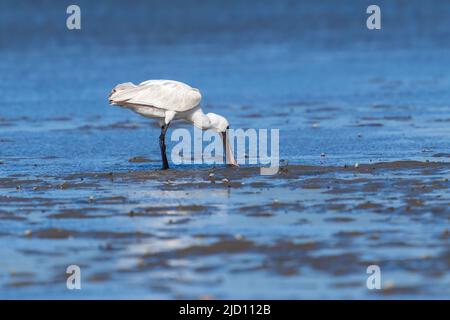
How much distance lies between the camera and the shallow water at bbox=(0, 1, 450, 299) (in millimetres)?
8719

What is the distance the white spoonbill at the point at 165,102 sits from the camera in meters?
13.8

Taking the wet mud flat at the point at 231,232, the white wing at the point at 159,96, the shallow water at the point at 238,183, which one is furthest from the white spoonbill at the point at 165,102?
the wet mud flat at the point at 231,232

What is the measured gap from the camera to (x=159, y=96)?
1390 cm

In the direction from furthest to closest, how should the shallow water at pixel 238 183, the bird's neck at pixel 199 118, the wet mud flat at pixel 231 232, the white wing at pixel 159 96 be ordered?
the bird's neck at pixel 199 118
the white wing at pixel 159 96
the shallow water at pixel 238 183
the wet mud flat at pixel 231 232

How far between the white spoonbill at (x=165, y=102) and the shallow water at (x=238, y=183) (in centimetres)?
73

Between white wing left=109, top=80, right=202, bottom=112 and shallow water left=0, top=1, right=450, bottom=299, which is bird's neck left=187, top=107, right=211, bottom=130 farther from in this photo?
shallow water left=0, top=1, right=450, bottom=299

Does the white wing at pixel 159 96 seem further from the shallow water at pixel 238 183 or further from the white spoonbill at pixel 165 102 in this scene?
the shallow water at pixel 238 183

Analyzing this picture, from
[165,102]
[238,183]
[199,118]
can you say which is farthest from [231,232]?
[199,118]

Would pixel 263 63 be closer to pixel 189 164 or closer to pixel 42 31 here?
pixel 42 31

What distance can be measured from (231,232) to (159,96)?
4.23m

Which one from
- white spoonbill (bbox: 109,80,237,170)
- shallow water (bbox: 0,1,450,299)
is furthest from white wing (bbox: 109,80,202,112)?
shallow water (bbox: 0,1,450,299)

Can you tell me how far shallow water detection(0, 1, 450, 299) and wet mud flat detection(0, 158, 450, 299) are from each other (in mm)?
23

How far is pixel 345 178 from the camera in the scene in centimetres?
1259

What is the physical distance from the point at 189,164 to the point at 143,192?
2.19m
